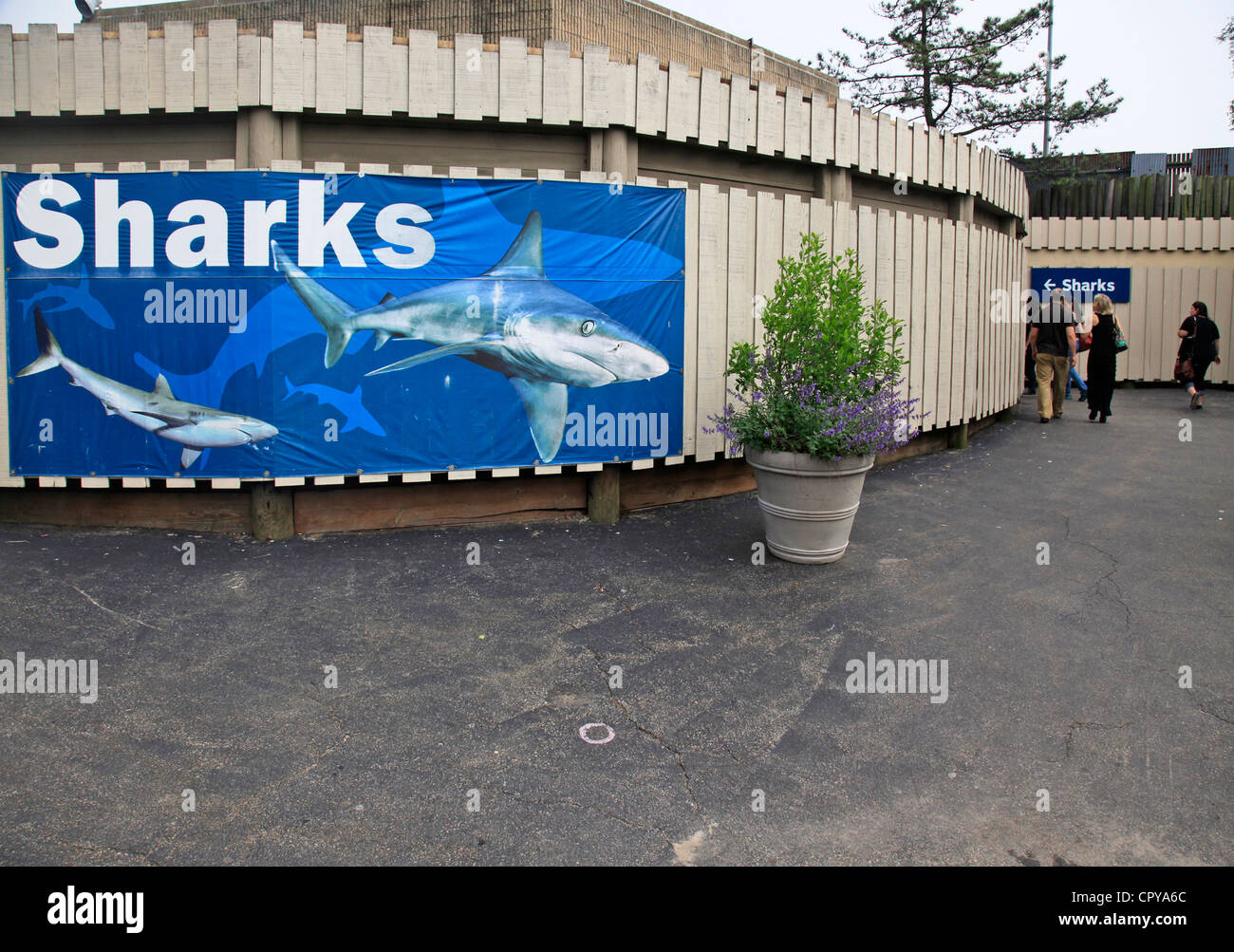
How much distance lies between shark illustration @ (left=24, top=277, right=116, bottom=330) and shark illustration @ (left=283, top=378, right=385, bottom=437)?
140cm

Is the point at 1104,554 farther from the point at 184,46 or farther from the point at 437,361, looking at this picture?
the point at 184,46

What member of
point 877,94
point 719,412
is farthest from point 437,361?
point 877,94

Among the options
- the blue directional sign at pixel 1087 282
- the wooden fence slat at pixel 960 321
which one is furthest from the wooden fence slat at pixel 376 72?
the blue directional sign at pixel 1087 282

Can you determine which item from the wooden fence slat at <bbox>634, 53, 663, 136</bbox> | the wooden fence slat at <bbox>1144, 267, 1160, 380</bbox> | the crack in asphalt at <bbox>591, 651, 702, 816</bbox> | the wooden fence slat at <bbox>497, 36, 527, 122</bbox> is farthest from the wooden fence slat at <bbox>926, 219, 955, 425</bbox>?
the wooden fence slat at <bbox>1144, 267, 1160, 380</bbox>

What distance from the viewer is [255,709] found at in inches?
172

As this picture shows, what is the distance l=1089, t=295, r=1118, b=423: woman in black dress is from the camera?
42.1ft

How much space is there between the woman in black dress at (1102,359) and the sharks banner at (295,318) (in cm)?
865

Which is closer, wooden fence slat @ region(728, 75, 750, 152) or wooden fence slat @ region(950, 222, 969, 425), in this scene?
wooden fence slat @ region(728, 75, 750, 152)

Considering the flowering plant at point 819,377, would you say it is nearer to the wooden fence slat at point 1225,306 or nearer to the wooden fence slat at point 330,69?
the wooden fence slat at point 330,69

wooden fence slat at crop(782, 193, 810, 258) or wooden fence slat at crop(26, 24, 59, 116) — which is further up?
wooden fence slat at crop(26, 24, 59, 116)

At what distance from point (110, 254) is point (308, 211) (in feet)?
4.66

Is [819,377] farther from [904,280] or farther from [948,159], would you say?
[948,159]

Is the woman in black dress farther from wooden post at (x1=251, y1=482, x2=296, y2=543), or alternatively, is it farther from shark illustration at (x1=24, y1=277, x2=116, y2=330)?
shark illustration at (x1=24, y1=277, x2=116, y2=330)

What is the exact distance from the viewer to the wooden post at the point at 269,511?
6797 millimetres
